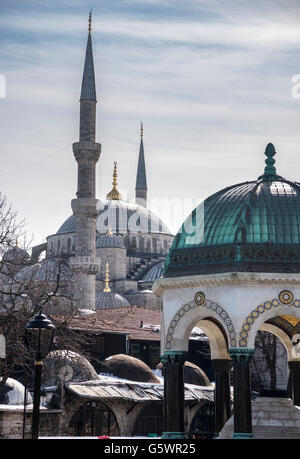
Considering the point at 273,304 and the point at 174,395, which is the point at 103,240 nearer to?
the point at 174,395

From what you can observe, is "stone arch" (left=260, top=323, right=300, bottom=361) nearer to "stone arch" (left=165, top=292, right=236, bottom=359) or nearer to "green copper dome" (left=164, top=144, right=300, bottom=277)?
"stone arch" (left=165, top=292, right=236, bottom=359)

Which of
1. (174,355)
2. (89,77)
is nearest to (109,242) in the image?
(89,77)

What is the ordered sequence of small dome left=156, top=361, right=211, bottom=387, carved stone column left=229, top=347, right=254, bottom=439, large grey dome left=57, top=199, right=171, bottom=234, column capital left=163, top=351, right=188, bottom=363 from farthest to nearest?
large grey dome left=57, top=199, right=171, bottom=234
small dome left=156, top=361, right=211, bottom=387
column capital left=163, top=351, right=188, bottom=363
carved stone column left=229, top=347, right=254, bottom=439

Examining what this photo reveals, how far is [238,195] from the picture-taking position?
71.1ft

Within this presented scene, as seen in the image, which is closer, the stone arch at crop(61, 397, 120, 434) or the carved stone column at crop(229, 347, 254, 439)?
the carved stone column at crop(229, 347, 254, 439)

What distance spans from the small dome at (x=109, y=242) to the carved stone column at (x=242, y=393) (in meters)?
70.1

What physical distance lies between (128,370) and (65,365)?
17.8 ft

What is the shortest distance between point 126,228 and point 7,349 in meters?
71.6

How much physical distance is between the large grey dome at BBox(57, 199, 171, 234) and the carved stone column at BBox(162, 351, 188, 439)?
246 ft

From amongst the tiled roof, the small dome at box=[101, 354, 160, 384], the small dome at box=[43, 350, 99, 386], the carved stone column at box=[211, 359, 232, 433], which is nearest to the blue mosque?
the tiled roof

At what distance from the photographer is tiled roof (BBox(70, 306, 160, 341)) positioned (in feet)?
157

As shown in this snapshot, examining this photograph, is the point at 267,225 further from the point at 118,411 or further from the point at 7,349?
the point at 118,411

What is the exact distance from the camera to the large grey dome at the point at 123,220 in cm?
9844
